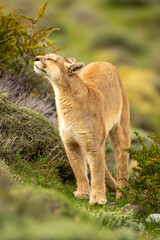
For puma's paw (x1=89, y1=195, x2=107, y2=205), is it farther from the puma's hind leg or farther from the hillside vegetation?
the puma's hind leg

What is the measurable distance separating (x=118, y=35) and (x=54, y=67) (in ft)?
161

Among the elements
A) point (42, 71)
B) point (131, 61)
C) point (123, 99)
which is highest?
point (42, 71)

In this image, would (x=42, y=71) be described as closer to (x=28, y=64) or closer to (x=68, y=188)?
(x=68, y=188)

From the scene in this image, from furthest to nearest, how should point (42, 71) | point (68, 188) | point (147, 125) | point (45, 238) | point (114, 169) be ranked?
point (147, 125)
point (114, 169)
point (68, 188)
point (42, 71)
point (45, 238)

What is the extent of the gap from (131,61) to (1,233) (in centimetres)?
5273

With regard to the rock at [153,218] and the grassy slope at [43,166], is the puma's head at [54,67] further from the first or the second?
the rock at [153,218]

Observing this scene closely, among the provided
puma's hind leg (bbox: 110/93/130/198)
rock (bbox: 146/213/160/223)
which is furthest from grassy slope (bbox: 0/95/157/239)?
puma's hind leg (bbox: 110/93/130/198)

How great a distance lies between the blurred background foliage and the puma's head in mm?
23547

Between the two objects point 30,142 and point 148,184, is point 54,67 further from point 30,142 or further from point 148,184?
point 148,184

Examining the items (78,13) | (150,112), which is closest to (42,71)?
(150,112)

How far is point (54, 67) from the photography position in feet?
23.5

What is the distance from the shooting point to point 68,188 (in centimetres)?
812

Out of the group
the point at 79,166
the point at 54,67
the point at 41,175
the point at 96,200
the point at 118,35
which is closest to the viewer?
the point at 54,67

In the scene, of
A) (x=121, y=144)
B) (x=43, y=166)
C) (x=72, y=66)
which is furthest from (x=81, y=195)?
(x=72, y=66)
